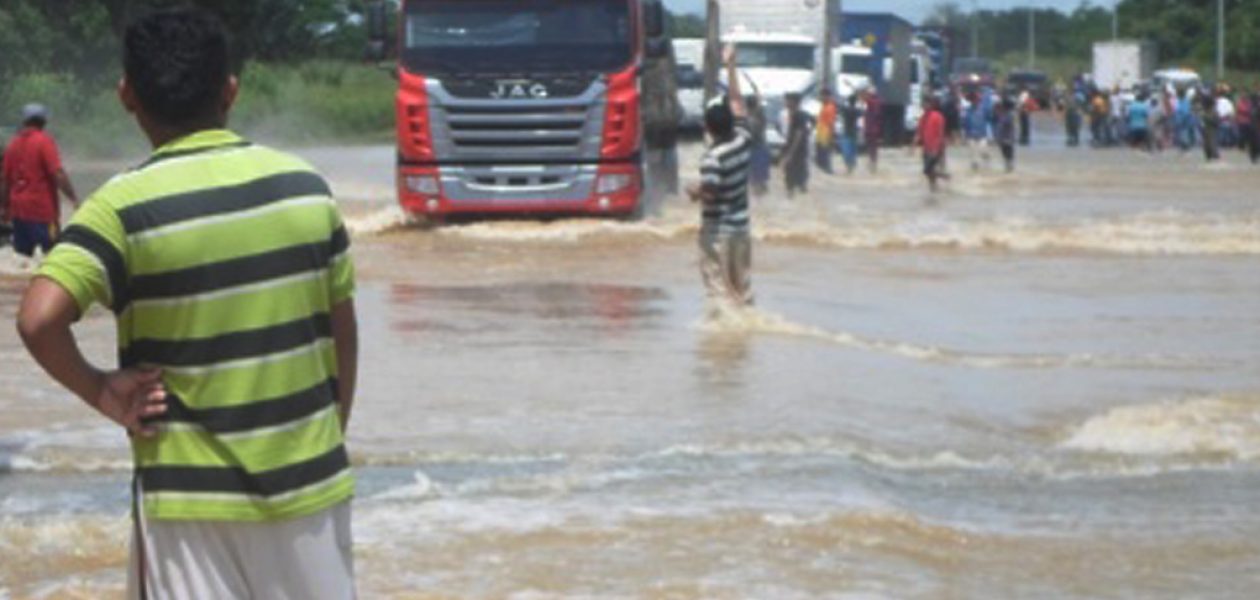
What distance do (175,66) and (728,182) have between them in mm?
13864

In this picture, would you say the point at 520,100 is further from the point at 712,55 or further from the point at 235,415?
the point at 235,415

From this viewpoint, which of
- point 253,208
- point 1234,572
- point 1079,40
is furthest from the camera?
point 1079,40

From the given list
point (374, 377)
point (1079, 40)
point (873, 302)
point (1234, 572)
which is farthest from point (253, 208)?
point (1079, 40)

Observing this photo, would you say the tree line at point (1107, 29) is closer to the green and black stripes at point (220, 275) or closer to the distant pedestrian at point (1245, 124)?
the distant pedestrian at point (1245, 124)

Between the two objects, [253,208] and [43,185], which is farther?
[43,185]

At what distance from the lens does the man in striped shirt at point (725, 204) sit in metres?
18.9

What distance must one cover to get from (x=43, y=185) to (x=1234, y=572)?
15.1 meters

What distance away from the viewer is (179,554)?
5.34m

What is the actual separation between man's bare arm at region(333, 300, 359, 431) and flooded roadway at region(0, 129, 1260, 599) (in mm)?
4030

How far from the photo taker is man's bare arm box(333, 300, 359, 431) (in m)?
5.48

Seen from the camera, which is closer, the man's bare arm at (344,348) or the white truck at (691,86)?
the man's bare arm at (344,348)

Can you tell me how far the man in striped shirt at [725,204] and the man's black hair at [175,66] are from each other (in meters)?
13.6

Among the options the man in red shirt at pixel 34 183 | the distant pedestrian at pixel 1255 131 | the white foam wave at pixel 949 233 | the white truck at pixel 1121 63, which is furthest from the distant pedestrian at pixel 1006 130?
the white truck at pixel 1121 63

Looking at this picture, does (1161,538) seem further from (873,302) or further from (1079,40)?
(1079,40)
